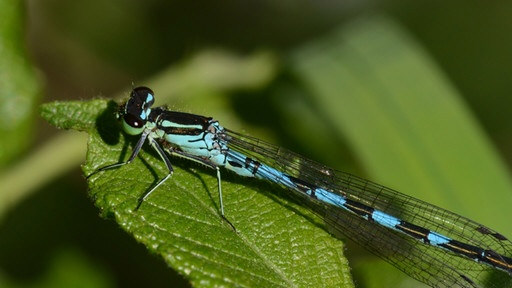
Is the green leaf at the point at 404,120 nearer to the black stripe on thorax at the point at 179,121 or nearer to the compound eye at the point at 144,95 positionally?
the black stripe on thorax at the point at 179,121

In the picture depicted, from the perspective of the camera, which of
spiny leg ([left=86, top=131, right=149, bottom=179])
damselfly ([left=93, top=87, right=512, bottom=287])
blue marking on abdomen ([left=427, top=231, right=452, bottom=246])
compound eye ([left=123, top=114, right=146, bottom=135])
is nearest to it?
spiny leg ([left=86, top=131, right=149, bottom=179])

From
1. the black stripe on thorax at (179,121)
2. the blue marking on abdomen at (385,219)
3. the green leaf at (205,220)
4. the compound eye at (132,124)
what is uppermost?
the black stripe on thorax at (179,121)

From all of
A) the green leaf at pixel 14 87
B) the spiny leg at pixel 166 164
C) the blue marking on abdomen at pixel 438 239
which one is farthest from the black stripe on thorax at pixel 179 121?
the blue marking on abdomen at pixel 438 239

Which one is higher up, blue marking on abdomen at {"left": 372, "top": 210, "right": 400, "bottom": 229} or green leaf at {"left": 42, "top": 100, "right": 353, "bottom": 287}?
blue marking on abdomen at {"left": 372, "top": 210, "right": 400, "bottom": 229}

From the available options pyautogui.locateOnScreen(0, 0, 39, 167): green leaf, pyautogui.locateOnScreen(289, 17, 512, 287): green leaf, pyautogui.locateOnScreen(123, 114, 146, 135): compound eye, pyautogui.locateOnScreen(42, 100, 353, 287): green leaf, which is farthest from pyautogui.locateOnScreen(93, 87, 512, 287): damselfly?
pyautogui.locateOnScreen(0, 0, 39, 167): green leaf

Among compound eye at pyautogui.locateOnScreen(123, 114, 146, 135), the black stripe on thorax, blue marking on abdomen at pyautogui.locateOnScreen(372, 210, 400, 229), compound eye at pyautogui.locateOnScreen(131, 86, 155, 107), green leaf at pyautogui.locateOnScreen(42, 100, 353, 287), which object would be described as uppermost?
compound eye at pyautogui.locateOnScreen(131, 86, 155, 107)

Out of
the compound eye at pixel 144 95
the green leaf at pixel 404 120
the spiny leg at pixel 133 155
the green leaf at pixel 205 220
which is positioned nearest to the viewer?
the green leaf at pixel 205 220

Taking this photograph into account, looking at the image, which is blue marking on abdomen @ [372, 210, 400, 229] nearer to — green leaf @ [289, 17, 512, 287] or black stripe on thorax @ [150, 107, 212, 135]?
green leaf @ [289, 17, 512, 287]
